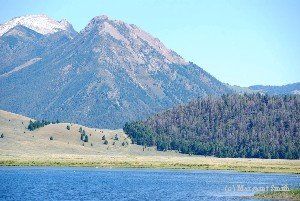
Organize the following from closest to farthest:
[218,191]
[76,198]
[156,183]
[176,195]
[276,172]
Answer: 1. [76,198]
2. [176,195]
3. [218,191]
4. [156,183]
5. [276,172]

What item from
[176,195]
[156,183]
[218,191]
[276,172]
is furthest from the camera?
[276,172]

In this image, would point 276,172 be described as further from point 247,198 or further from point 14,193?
point 14,193

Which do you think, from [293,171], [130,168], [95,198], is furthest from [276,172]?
[95,198]

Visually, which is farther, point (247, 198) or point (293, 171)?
point (293, 171)

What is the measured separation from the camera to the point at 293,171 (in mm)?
191875

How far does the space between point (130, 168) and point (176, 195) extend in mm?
93059

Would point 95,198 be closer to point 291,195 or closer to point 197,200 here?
point 197,200

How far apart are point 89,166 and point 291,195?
358ft

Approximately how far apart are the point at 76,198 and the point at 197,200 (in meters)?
19.6

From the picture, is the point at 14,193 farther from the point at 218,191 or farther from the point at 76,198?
the point at 218,191

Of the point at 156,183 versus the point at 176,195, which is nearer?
the point at 176,195

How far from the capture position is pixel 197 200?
3765 inches

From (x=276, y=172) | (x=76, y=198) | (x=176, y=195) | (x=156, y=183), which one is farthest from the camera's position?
(x=276, y=172)

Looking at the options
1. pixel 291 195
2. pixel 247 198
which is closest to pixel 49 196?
pixel 247 198
